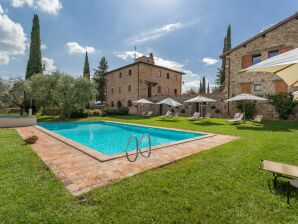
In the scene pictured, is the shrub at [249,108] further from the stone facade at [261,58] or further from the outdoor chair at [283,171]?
the outdoor chair at [283,171]

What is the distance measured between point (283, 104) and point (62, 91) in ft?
70.1

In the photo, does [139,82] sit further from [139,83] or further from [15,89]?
[15,89]

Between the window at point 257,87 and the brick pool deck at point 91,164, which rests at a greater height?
the window at point 257,87

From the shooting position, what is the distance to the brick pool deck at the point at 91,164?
11.9 feet

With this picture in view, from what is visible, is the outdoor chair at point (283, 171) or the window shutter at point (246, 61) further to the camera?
the window shutter at point (246, 61)

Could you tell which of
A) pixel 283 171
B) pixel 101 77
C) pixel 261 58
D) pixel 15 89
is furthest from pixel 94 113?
pixel 283 171

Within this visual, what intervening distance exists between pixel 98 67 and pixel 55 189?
123 ft

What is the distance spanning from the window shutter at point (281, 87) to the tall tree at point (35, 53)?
32.3 m

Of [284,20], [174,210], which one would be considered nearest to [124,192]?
[174,210]

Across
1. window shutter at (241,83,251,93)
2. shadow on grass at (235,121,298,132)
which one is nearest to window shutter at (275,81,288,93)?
window shutter at (241,83,251,93)

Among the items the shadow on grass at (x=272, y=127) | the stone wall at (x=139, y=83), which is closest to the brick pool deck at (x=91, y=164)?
the shadow on grass at (x=272, y=127)

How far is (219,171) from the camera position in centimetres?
416

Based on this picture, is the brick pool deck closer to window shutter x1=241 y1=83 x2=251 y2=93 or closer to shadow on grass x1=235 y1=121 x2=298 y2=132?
shadow on grass x1=235 y1=121 x2=298 y2=132

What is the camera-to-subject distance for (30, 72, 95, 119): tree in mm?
18766
